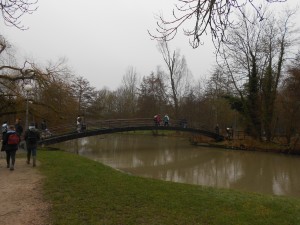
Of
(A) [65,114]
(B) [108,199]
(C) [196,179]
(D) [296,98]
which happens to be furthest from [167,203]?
(D) [296,98]

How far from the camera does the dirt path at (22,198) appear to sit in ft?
21.0

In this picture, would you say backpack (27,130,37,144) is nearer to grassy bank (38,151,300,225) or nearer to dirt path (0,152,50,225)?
dirt path (0,152,50,225)

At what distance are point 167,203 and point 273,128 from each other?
25526 millimetres

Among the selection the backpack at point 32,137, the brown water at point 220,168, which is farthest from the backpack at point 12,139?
the brown water at point 220,168

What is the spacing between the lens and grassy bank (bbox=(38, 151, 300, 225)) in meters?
6.48

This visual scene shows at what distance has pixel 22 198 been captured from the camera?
7.82 meters

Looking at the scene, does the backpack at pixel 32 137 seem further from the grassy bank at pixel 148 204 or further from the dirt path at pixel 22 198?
the grassy bank at pixel 148 204

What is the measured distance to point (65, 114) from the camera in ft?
84.7

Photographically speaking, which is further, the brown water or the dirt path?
the brown water

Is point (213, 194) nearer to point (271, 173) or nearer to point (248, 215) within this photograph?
point (248, 215)

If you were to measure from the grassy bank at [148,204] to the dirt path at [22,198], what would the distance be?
0.24 m

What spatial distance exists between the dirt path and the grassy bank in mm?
Result: 243

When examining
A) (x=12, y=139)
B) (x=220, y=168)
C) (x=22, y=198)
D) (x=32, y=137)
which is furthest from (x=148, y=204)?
(x=220, y=168)

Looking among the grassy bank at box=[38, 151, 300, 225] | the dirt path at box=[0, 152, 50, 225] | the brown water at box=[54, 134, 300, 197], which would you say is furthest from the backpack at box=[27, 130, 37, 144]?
the brown water at box=[54, 134, 300, 197]
